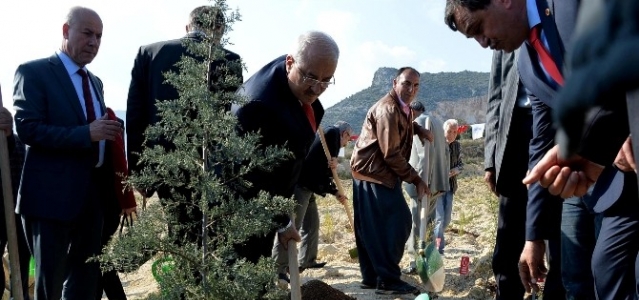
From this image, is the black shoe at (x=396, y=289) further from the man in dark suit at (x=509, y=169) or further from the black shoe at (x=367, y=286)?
the man in dark suit at (x=509, y=169)

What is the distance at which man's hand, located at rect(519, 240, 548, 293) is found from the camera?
3.08m

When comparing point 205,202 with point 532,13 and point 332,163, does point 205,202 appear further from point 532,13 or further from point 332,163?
point 332,163

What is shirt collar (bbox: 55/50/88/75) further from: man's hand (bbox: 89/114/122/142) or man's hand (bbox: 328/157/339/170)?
man's hand (bbox: 328/157/339/170)

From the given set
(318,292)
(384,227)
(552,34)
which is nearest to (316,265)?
(384,227)

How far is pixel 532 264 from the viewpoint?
3.08 m

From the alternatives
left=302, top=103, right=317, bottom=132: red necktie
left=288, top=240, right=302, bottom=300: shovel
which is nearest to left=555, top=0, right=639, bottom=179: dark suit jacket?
left=288, top=240, right=302, bottom=300: shovel

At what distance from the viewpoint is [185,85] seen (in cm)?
291

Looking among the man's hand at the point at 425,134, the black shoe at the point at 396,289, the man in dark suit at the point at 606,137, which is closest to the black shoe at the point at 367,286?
the black shoe at the point at 396,289

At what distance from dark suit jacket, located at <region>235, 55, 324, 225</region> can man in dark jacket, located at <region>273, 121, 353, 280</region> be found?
2.35m

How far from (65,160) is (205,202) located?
4.25 feet

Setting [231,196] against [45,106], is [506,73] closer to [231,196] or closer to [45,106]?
[231,196]

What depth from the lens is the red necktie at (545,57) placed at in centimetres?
260

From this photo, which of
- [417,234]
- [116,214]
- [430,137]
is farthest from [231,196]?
[417,234]

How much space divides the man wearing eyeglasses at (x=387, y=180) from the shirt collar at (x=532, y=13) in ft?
10.6
